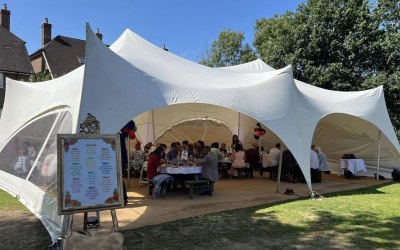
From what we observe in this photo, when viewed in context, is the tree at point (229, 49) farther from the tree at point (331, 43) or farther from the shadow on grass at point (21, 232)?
the shadow on grass at point (21, 232)

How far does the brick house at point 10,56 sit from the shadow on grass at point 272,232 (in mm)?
22399

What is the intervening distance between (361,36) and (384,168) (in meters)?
8.41

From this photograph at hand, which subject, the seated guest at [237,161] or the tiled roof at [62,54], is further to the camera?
the tiled roof at [62,54]

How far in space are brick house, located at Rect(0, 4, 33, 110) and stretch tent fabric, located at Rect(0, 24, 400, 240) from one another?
14553mm

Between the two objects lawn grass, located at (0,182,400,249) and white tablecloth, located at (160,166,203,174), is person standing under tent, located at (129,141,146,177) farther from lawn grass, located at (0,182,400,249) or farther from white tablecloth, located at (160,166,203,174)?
lawn grass, located at (0,182,400,249)

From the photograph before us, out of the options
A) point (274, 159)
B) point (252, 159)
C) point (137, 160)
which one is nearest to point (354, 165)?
point (274, 159)

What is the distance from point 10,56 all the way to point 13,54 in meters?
0.46

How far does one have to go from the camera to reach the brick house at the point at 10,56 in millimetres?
25344

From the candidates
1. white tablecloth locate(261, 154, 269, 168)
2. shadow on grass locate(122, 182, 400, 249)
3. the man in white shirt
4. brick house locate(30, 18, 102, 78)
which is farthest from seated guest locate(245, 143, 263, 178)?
brick house locate(30, 18, 102, 78)

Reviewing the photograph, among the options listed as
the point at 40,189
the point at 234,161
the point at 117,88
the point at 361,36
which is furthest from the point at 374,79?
the point at 40,189

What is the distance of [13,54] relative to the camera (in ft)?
88.6

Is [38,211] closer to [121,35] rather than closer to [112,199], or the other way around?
[112,199]

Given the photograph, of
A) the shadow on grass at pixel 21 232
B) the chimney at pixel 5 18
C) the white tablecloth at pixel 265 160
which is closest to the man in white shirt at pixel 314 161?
the white tablecloth at pixel 265 160

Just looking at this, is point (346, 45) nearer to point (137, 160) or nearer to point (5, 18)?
point (137, 160)
